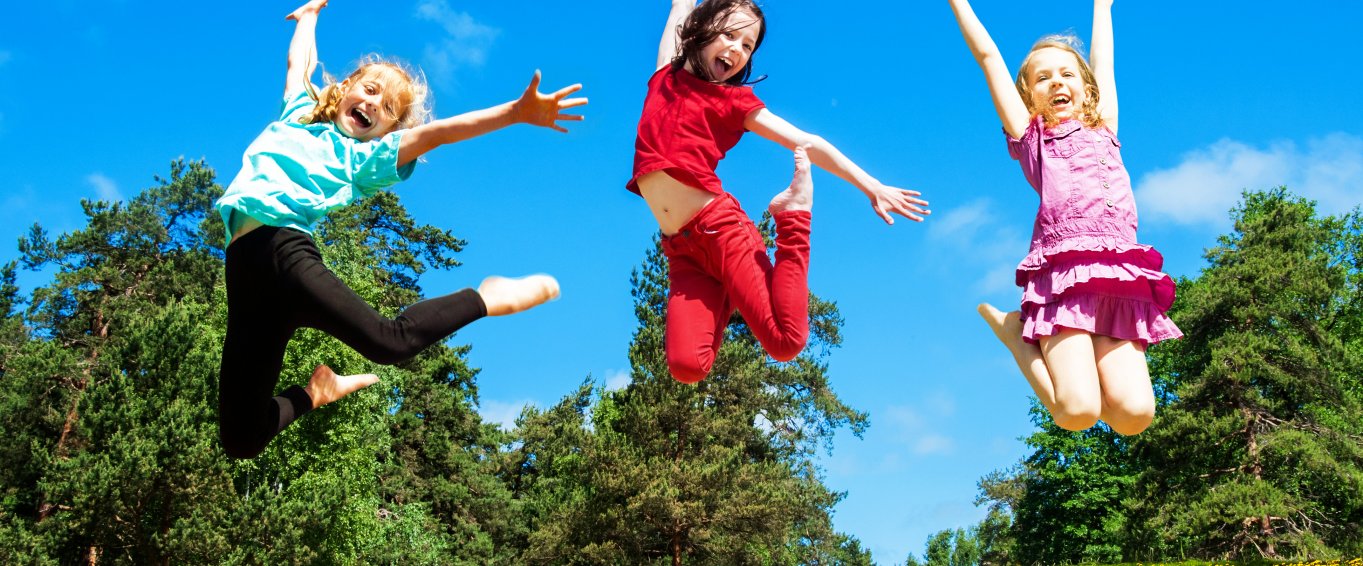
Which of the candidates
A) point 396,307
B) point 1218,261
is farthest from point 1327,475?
point 396,307

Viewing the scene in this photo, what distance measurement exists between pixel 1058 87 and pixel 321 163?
3381 mm

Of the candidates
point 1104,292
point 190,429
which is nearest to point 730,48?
point 1104,292

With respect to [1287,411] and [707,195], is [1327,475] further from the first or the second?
[707,195]

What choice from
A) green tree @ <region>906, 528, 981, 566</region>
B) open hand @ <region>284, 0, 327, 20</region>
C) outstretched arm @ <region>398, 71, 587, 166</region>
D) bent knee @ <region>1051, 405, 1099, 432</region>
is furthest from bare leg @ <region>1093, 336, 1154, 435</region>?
green tree @ <region>906, 528, 981, 566</region>

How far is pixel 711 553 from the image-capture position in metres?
22.8

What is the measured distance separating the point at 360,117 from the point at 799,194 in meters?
1.96

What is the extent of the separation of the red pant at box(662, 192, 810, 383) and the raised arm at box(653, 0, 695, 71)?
0.78 m

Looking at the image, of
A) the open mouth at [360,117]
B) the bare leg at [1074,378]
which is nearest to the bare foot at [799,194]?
the bare leg at [1074,378]

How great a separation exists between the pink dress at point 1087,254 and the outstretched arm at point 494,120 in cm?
→ 211

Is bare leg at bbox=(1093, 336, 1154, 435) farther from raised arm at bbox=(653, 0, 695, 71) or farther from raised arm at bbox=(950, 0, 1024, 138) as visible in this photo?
raised arm at bbox=(653, 0, 695, 71)

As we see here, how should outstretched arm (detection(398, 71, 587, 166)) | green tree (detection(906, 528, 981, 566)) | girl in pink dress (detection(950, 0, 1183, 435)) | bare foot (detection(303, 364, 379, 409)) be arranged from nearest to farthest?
outstretched arm (detection(398, 71, 587, 166)) < girl in pink dress (detection(950, 0, 1183, 435)) < bare foot (detection(303, 364, 379, 409)) < green tree (detection(906, 528, 981, 566))

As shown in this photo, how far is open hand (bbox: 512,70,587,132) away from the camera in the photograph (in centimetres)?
461

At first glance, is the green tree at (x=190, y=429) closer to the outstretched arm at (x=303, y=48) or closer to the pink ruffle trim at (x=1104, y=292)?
the outstretched arm at (x=303, y=48)

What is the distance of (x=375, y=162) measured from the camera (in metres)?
4.67
